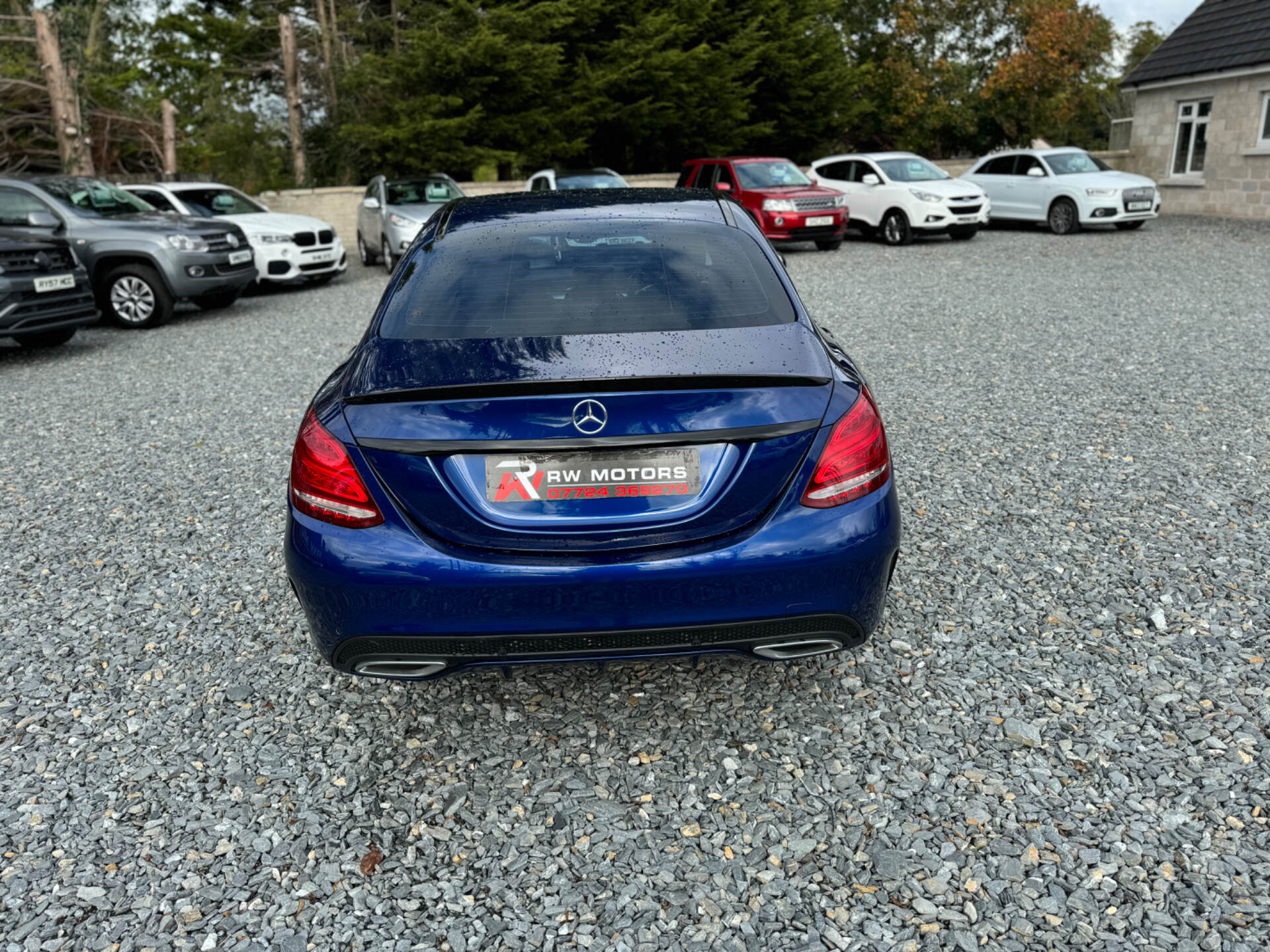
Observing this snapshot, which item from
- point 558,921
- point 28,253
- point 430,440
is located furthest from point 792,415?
point 28,253

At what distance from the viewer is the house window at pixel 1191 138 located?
22.6 meters

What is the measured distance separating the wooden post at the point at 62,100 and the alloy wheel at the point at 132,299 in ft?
33.4

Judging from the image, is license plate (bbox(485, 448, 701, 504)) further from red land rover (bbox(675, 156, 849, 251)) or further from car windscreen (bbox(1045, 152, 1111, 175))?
car windscreen (bbox(1045, 152, 1111, 175))

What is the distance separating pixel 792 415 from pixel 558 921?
1402 millimetres

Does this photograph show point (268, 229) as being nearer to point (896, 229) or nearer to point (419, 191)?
point (419, 191)

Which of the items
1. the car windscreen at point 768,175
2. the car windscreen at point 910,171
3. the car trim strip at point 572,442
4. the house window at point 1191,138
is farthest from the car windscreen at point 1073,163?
the car trim strip at point 572,442

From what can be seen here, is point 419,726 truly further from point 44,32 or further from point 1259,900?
point 44,32

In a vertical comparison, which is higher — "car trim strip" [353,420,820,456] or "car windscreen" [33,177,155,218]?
"car windscreen" [33,177,155,218]

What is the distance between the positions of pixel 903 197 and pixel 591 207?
51.9 feet

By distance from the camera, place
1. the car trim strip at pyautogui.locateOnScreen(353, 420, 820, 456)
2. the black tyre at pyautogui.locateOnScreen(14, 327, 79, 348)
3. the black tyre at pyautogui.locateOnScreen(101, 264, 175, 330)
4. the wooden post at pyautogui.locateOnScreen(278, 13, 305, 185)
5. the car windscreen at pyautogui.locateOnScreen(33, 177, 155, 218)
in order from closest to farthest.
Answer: the car trim strip at pyautogui.locateOnScreen(353, 420, 820, 456), the black tyre at pyautogui.locateOnScreen(14, 327, 79, 348), the black tyre at pyautogui.locateOnScreen(101, 264, 175, 330), the car windscreen at pyautogui.locateOnScreen(33, 177, 155, 218), the wooden post at pyautogui.locateOnScreen(278, 13, 305, 185)

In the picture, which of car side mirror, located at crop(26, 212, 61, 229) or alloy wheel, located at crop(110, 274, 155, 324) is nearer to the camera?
car side mirror, located at crop(26, 212, 61, 229)

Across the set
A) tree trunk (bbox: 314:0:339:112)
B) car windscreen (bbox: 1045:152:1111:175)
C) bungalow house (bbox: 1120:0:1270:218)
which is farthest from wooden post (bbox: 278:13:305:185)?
bungalow house (bbox: 1120:0:1270:218)

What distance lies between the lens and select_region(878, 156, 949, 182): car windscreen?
18.9m

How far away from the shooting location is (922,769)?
9.71ft
